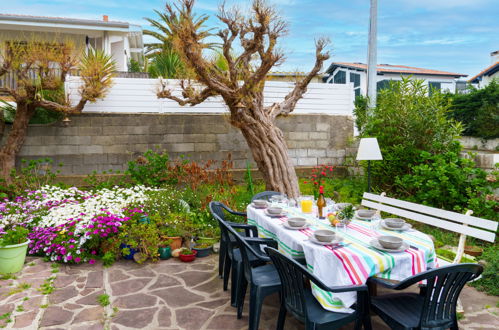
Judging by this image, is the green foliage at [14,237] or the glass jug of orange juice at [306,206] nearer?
the glass jug of orange juice at [306,206]

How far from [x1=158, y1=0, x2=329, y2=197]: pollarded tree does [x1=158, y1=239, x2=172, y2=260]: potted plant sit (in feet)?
7.02

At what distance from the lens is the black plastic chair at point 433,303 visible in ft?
7.13

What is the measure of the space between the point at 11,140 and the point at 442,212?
293 inches

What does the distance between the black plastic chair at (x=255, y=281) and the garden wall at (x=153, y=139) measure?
4700 millimetres

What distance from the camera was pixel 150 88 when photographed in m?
7.73

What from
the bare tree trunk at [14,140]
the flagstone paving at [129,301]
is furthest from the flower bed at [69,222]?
the bare tree trunk at [14,140]

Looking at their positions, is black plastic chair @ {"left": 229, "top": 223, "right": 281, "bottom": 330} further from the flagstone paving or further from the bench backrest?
the bench backrest

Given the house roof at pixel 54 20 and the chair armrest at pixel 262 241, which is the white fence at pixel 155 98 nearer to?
the house roof at pixel 54 20

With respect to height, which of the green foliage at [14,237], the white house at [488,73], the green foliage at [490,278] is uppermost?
the white house at [488,73]

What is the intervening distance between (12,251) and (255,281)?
2971mm

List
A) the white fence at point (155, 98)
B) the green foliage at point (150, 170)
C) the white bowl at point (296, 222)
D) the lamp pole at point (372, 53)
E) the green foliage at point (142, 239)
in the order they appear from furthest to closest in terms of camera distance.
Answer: the lamp pole at point (372, 53), the white fence at point (155, 98), the green foliage at point (150, 170), the green foliage at point (142, 239), the white bowl at point (296, 222)

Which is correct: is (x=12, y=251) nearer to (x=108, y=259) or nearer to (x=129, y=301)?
(x=108, y=259)

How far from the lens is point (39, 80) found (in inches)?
277

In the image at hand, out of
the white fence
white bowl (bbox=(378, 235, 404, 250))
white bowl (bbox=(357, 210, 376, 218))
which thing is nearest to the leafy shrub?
the white fence
